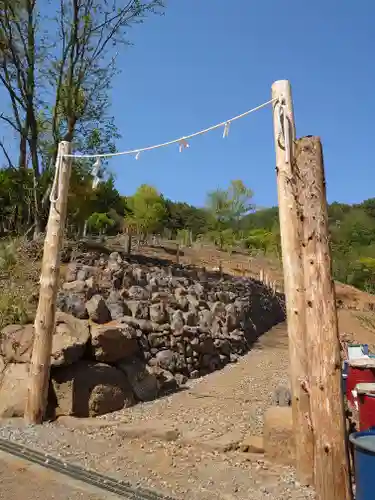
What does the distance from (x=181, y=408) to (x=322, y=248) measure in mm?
3016

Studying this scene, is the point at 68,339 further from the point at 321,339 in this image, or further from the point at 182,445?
the point at 321,339

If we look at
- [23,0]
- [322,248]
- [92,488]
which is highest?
[23,0]

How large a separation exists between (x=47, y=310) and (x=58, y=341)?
0.57 m

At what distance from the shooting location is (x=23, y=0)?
1207 cm

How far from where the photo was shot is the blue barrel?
2.33m

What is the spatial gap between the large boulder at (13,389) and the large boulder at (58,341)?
113 millimetres

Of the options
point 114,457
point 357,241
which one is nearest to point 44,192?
point 114,457

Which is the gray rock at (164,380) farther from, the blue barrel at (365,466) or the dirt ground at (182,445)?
the blue barrel at (365,466)

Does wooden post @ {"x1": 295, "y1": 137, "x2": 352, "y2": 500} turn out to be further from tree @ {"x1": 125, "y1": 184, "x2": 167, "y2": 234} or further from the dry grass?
tree @ {"x1": 125, "y1": 184, "x2": 167, "y2": 234}

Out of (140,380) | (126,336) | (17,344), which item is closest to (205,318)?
(140,380)

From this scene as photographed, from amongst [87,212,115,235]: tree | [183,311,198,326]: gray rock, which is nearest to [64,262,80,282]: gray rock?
[183,311,198,326]: gray rock

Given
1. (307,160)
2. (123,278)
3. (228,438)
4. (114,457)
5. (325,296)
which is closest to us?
(325,296)

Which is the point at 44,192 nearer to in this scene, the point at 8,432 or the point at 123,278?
the point at 123,278

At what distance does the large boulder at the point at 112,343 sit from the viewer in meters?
5.40
